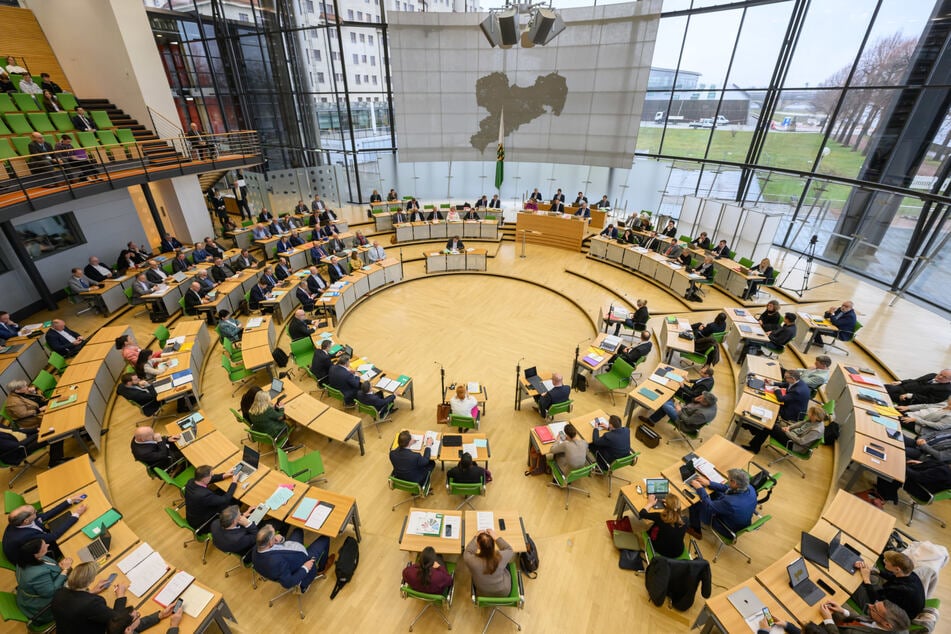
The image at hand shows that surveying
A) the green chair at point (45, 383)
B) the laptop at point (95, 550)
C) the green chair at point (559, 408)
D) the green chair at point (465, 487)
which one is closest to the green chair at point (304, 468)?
the laptop at point (95, 550)

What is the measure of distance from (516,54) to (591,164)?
5.58 m

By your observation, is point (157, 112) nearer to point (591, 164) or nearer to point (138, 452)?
point (138, 452)

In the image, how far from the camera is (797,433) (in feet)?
20.5

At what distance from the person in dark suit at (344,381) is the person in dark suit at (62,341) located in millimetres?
5917

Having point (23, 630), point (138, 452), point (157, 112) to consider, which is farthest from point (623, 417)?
point (157, 112)

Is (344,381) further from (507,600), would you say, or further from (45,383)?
(45,383)

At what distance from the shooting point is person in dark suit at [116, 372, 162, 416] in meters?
6.84

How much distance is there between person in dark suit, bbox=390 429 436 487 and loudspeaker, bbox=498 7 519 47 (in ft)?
37.8

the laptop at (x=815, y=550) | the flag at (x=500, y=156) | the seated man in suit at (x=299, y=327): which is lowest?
the laptop at (x=815, y=550)

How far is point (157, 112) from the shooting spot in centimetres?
1362

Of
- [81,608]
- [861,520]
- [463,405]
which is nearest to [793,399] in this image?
[861,520]

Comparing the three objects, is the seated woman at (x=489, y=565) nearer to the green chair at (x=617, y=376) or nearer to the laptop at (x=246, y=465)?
the laptop at (x=246, y=465)

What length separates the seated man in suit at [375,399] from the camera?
709cm

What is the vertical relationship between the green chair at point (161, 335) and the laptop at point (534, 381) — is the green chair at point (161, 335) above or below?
above
